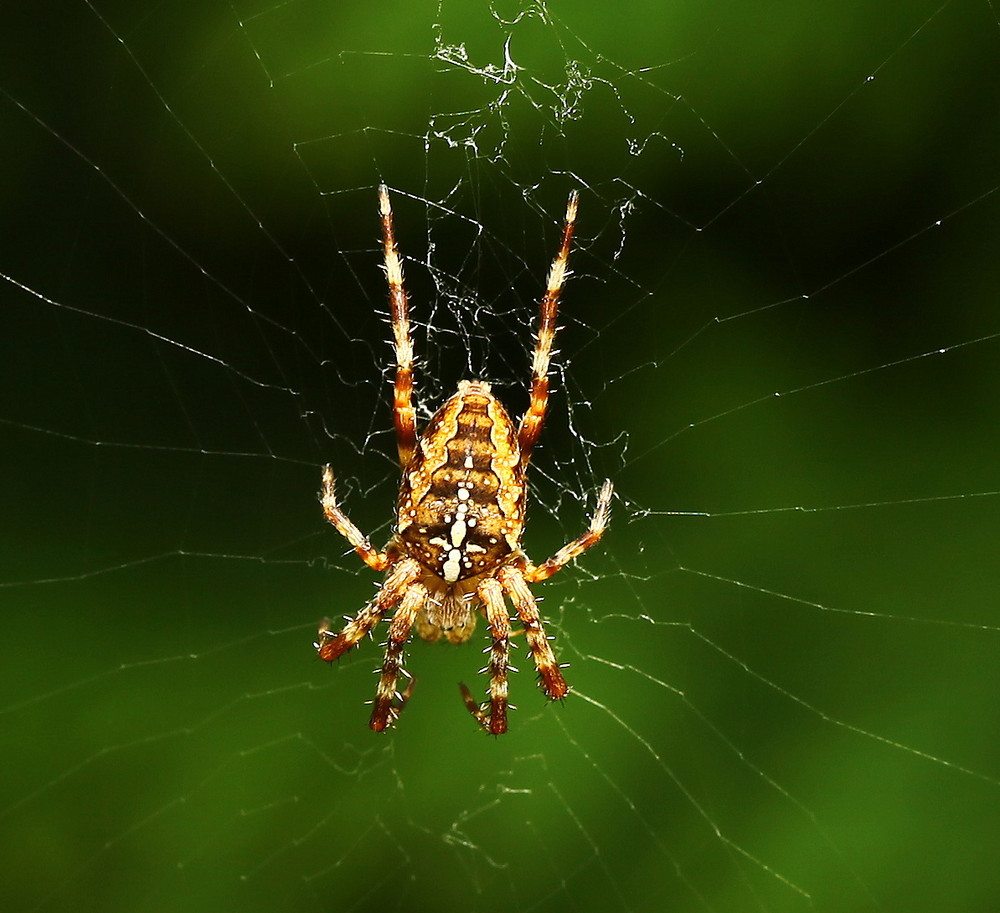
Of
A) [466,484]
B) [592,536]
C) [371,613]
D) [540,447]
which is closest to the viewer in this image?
[466,484]

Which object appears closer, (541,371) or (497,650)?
(541,371)

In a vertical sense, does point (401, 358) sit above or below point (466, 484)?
above

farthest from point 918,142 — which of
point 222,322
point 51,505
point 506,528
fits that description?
point 51,505

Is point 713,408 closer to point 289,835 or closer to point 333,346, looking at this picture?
point 333,346

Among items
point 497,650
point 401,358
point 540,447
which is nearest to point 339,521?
point 401,358

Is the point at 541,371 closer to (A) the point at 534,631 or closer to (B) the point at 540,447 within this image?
(B) the point at 540,447

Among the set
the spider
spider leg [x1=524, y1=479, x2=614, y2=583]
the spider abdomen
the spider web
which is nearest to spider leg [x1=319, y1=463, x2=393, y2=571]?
Result: the spider

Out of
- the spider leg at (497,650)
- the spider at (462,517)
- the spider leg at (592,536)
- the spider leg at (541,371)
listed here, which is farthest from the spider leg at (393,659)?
the spider leg at (541,371)
